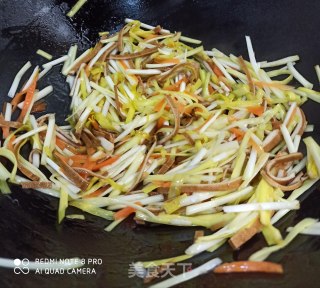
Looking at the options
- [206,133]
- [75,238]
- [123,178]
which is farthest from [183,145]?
[75,238]

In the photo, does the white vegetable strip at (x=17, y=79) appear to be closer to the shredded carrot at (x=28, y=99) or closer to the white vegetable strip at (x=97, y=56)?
the shredded carrot at (x=28, y=99)

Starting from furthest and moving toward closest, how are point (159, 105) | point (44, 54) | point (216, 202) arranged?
point (44, 54), point (159, 105), point (216, 202)

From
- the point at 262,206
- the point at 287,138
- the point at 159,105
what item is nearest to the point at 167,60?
the point at 159,105

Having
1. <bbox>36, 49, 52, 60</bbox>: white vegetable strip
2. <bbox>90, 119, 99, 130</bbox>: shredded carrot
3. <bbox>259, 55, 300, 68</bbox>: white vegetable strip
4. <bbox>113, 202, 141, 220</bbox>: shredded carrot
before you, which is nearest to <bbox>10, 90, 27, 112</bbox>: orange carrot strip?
<bbox>36, 49, 52, 60</bbox>: white vegetable strip

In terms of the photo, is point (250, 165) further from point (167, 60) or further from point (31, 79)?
point (31, 79)

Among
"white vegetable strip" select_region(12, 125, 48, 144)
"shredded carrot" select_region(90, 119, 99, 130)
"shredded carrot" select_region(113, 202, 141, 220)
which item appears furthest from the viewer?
"shredded carrot" select_region(90, 119, 99, 130)

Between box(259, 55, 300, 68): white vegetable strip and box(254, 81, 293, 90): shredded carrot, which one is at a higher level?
box(259, 55, 300, 68): white vegetable strip

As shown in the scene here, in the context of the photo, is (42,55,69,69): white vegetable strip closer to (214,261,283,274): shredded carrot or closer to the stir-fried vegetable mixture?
the stir-fried vegetable mixture

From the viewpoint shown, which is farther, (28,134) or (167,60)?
(167,60)

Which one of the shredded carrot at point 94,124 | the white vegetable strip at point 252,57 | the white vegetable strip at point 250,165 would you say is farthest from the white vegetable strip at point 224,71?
the shredded carrot at point 94,124
